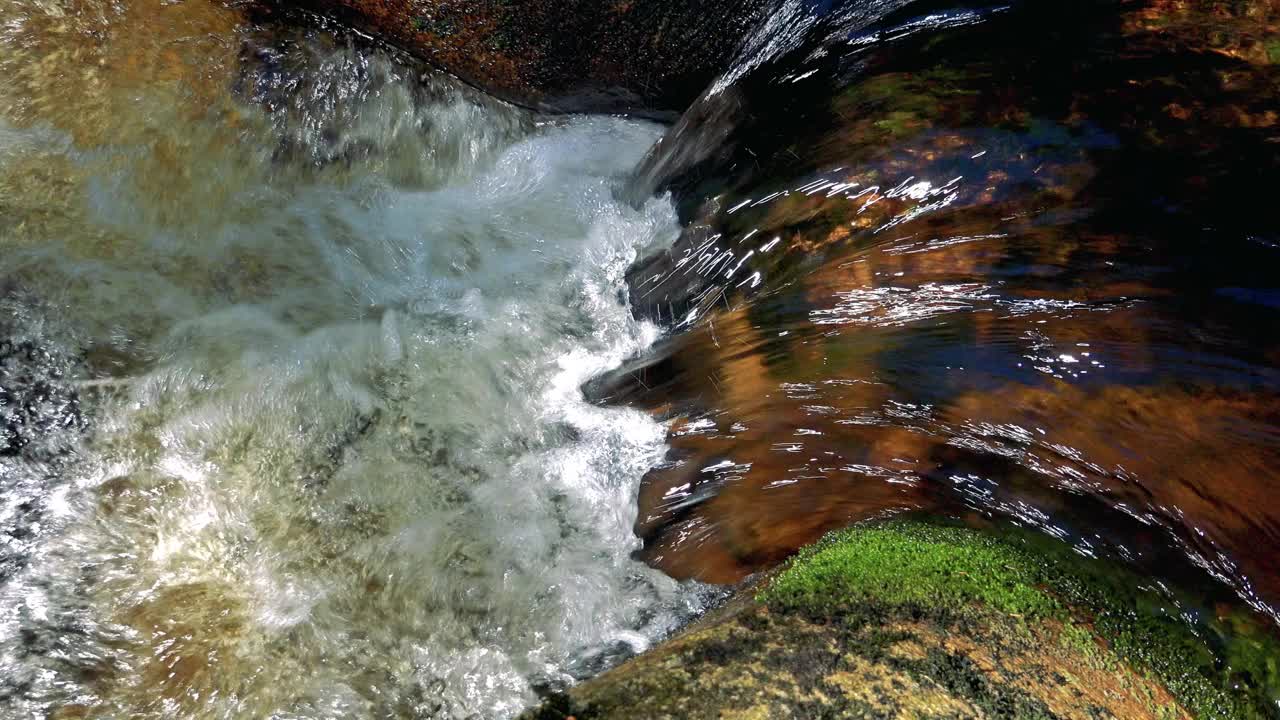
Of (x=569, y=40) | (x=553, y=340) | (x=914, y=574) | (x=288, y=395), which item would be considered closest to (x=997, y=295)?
(x=914, y=574)

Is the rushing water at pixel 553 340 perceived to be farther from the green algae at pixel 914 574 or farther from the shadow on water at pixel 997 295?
the green algae at pixel 914 574

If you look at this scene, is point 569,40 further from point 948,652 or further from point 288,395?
point 948,652

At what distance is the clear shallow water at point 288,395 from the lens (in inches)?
125

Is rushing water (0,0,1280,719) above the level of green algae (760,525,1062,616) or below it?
above

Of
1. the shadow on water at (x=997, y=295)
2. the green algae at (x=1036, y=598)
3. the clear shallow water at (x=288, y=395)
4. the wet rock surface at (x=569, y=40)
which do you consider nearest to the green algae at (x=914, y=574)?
the green algae at (x=1036, y=598)

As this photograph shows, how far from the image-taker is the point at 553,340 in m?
3.98

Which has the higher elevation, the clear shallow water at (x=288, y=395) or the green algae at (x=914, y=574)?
the clear shallow water at (x=288, y=395)

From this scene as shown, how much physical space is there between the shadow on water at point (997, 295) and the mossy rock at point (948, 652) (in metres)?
0.19

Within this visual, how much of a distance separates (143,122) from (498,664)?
309 centimetres

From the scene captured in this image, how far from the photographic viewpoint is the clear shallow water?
318cm

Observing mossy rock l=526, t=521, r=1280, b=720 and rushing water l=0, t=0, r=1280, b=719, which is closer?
mossy rock l=526, t=521, r=1280, b=720

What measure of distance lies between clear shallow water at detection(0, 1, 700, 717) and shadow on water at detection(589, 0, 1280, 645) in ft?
1.82

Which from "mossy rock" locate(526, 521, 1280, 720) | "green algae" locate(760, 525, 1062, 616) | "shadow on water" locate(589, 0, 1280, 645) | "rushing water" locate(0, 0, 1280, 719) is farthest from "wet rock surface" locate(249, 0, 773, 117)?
"mossy rock" locate(526, 521, 1280, 720)

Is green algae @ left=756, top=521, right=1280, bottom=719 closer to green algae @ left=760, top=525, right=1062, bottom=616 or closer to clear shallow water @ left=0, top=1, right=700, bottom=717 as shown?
green algae @ left=760, top=525, right=1062, bottom=616
